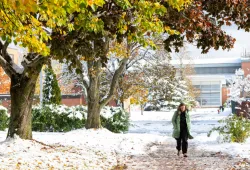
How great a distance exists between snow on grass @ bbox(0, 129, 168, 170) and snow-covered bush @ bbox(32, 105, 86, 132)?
4569 millimetres

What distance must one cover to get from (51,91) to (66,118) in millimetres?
3726

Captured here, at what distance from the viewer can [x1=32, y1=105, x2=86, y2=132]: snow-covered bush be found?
23.0 meters

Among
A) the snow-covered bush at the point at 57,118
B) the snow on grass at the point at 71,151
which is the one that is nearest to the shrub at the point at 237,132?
the snow on grass at the point at 71,151

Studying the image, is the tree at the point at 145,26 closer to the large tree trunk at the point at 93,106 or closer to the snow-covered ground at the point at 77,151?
the snow-covered ground at the point at 77,151

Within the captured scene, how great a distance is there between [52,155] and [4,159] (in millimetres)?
1338

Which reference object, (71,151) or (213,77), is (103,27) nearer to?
(71,151)

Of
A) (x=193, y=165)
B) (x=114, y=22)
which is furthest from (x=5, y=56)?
(x=193, y=165)

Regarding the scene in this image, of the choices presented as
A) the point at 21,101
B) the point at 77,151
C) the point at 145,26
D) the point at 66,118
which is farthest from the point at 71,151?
the point at 66,118

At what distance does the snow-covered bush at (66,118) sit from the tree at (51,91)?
235cm

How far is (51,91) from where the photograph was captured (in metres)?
26.3

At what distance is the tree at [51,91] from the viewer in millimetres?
25969

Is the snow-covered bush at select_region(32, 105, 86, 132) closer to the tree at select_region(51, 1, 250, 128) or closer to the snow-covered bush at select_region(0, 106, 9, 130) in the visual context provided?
the snow-covered bush at select_region(0, 106, 9, 130)

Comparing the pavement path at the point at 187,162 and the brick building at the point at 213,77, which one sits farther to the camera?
the brick building at the point at 213,77

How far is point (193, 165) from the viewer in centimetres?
1090
